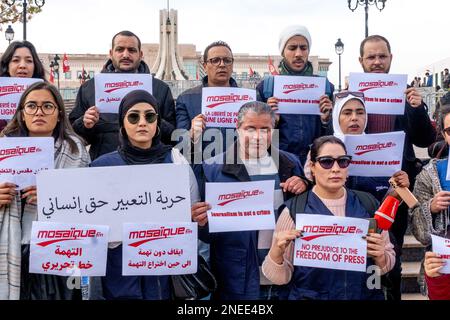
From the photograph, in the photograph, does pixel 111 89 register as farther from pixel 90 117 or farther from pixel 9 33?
pixel 9 33

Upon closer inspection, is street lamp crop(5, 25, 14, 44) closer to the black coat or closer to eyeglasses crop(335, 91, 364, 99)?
the black coat

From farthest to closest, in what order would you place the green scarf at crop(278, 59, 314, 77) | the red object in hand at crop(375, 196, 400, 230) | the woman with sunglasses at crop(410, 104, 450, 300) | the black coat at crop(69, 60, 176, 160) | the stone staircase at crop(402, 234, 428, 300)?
the stone staircase at crop(402, 234, 428, 300) → the green scarf at crop(278, 59, 314, 77) → the black coat at crop(69, 60, 176, 160) → the woman with sunglasses at crop(410, 104, 450, 300) → the red object in hand at crop(375, 196, 400, 230)

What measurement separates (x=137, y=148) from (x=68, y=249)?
787 mm

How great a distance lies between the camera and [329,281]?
142 inches

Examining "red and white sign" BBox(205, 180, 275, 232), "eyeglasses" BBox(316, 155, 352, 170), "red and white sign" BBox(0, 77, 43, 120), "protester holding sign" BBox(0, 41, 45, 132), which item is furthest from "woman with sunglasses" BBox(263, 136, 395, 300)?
"protester holding sign" BBox(0, 41, 45, 132)

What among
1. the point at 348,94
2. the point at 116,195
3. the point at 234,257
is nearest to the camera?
the point at 116,195

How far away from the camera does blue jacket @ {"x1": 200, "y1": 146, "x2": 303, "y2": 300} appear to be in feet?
13.1

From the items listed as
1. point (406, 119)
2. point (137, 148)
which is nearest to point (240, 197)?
point (137, 148)

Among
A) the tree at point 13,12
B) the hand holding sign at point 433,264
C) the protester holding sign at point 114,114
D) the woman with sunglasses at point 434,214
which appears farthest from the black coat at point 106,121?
the tree at point 13,12

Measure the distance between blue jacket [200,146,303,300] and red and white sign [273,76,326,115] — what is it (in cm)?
125

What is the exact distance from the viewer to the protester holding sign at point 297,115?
512cm

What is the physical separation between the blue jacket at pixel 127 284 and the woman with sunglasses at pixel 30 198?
1.05 feet
